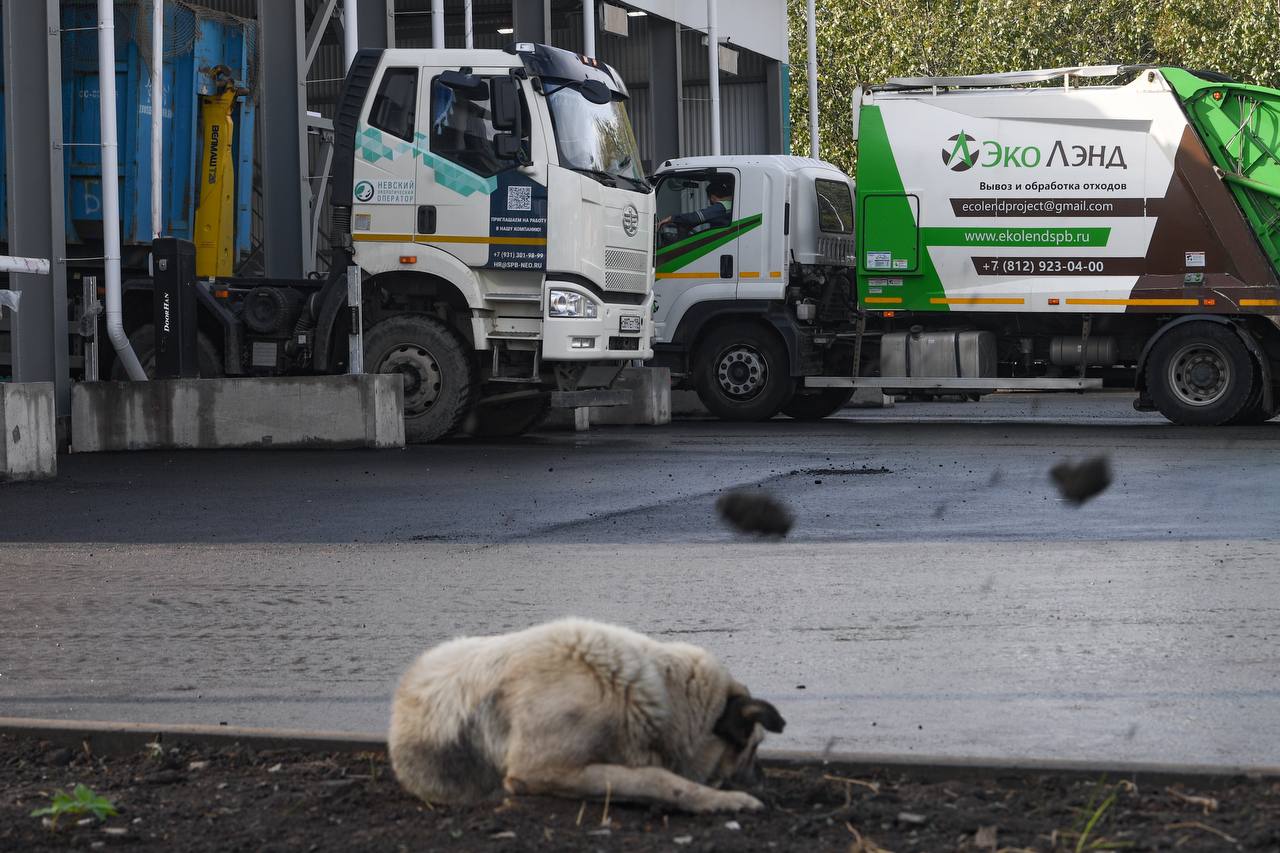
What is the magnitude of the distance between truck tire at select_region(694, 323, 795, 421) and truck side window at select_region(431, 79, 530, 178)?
5.08 meters

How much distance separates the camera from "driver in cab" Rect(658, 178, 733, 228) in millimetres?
20281

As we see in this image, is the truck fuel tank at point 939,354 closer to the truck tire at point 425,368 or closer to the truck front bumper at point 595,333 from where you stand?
the truck front bumper at point 595,333

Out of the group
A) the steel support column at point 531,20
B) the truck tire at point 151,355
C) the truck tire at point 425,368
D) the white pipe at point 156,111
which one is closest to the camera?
the truck tire at point 425,368

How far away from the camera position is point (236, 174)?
18609 mm

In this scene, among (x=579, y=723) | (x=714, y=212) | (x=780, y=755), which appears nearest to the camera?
(x=579, y=723)

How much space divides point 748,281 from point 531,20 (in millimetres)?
6477

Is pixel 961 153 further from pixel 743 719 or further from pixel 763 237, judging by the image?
pixel 743 719

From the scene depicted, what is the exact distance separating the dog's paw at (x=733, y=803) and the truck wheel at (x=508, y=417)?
1425 cm

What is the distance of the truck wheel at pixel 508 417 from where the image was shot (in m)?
18.0

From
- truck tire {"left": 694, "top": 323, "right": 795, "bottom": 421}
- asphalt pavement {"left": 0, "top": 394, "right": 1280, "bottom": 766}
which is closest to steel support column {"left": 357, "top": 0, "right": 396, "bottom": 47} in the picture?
truck tire {"left": 694, "top": 323, "right": 795, "bottom": 421}

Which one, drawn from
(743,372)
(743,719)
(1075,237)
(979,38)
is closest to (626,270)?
(743,372)

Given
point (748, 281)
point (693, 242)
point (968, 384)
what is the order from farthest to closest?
1. point (693, 242)
2. point (748, 281)
3. point (968, 384)

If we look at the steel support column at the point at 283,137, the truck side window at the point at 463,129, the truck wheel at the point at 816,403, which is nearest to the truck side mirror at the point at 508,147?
the truck side window at the point at 463,129

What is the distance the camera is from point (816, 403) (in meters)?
21.6
